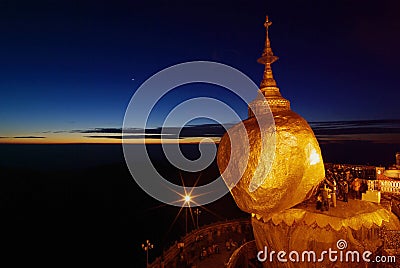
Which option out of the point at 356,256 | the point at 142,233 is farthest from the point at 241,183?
the point at 142,233

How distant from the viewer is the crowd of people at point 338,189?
863cm

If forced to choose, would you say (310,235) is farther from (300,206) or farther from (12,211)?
(12,211)

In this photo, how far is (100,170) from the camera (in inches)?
2746

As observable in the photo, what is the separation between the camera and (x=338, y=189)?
384 inches

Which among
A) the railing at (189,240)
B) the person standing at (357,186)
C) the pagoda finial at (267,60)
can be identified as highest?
the pagoda finial at (267,60)

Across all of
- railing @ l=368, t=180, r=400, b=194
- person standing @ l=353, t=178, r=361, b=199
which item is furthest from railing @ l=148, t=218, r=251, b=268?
railing @ l=368, t=180, r=400, b=194

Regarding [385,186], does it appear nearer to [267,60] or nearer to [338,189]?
[338,189]

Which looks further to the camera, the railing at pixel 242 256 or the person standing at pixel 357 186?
the railing at pixel 242 256

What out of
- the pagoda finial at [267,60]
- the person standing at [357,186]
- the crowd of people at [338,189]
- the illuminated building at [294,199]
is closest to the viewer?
the illuminated building at [294,199]

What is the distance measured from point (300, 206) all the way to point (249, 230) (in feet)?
24.2

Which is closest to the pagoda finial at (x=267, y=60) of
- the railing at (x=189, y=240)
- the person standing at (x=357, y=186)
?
the person standing at (x=357, y=186)

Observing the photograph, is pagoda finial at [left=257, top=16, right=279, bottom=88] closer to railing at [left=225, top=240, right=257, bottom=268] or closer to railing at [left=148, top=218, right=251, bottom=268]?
railing at [left=225, top=240, right=257, bottom=268]

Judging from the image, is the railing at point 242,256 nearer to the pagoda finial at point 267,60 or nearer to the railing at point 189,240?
the railing at point 189,240

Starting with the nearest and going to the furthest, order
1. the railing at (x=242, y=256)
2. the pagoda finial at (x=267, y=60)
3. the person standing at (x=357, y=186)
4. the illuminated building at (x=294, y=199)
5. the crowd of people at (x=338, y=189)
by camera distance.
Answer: the illuminated building at (x=294, y=199) < the crowd of people at (x=338, y=189) < the pagoda finial at (x=267, y=60) < the person standing at (x=357, y=186) < the railing at (x=242, y=256)
